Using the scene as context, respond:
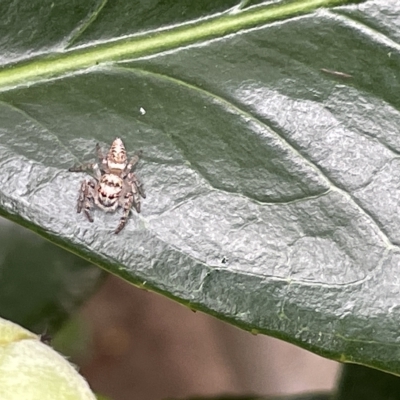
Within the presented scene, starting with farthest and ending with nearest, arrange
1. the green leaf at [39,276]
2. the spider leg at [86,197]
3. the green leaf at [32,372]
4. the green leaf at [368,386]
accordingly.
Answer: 1. the green leaf at [39,276]
2. the green leaf at [368,386]
3. the spider leg at [86,197]
4. the green leaf at [32,372]

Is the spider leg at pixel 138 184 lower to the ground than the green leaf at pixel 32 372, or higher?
higher

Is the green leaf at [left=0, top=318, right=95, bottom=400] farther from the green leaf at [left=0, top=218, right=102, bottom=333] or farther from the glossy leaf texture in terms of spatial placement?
the green leaf at [left=0, top=218, right=102, bottom=333]

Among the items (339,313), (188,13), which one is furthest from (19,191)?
(339,313)

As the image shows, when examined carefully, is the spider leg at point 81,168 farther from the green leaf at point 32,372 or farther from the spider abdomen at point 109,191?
the green leaf at point 32,372

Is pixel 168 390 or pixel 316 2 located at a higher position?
pixel 316 2

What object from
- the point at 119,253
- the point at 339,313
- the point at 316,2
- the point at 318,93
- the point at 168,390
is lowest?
the point at 168,390

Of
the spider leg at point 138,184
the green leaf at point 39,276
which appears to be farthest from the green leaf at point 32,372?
the green leaf at point 39,276

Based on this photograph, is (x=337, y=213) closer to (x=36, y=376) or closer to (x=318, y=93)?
(x=318, y=93)
